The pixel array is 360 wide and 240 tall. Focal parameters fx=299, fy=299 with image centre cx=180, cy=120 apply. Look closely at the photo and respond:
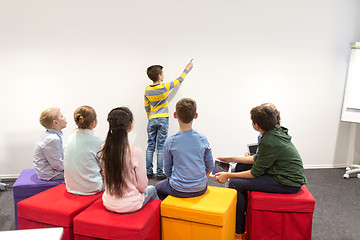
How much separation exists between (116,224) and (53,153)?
1066 millimetres

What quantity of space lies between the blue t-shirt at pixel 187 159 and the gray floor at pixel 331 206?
109 cm

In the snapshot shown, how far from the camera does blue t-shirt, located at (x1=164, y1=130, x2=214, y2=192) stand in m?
1.99

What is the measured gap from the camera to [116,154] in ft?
5.99

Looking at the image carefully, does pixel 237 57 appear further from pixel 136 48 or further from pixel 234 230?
pixel 234 230

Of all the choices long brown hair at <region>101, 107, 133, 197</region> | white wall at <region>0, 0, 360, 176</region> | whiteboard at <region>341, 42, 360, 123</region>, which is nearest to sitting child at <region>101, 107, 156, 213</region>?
long brown hair at <region>101, 107, 133, 197</region>

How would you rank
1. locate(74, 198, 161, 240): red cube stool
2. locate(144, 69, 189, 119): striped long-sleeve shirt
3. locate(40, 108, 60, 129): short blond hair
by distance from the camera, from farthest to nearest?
locate(144, 69, 189, 119): striped long-sleeve shirt < locate(40, 108, 60, 129): short blond hair < locate(74, 198, 161, 240): red cube stool

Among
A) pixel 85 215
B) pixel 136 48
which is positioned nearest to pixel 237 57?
pixel 136 48

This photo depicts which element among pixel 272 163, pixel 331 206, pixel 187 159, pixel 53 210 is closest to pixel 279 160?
pixel 272 163

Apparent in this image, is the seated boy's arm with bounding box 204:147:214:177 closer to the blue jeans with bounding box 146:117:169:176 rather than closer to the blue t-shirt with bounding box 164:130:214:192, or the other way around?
the blue t-shirt with bounding box 164:130:214:192

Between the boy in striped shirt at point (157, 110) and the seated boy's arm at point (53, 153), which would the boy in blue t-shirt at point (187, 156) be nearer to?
the seated boy's arm at point (53, 153)

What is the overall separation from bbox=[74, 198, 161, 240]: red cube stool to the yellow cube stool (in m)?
0.09

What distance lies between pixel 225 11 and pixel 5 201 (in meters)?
3.24

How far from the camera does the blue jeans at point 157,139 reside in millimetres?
3561

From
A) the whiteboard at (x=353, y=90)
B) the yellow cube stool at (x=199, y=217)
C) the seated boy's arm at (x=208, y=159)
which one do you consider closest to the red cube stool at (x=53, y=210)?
the yellow cube stool at (x=199, y=217)
